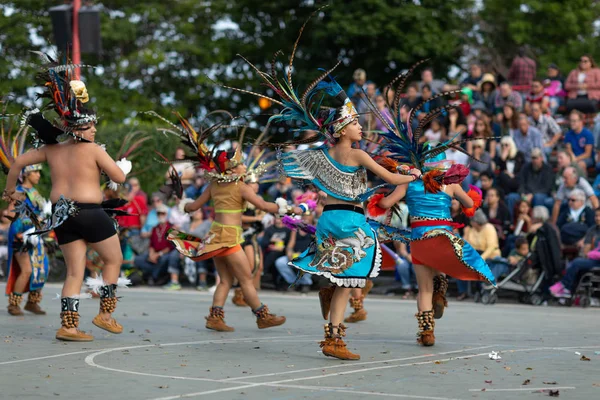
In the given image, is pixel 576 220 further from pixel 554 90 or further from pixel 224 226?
pixel 224 226

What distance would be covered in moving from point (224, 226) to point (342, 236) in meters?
2.85

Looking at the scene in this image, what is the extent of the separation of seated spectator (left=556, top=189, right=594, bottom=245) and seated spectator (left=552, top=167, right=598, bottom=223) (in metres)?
0.27

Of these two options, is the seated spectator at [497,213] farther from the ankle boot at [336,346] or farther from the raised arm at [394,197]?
the ankle boot at [336,346]

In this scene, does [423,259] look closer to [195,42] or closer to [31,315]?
[31,315]

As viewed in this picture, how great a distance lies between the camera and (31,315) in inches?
549

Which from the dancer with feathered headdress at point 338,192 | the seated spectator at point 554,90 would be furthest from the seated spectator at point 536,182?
the dancer with feathered headdress at point 338,192

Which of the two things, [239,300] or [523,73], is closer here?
[239,300]

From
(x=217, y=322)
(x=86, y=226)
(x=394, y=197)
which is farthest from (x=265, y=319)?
(x=394, y=197)

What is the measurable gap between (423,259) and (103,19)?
2873 centimetres

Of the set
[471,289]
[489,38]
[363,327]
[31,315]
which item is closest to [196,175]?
[471,289]

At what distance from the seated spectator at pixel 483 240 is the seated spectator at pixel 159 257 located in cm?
569

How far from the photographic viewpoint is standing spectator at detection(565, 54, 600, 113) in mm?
22312

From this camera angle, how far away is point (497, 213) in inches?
738

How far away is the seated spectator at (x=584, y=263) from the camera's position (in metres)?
16.6
